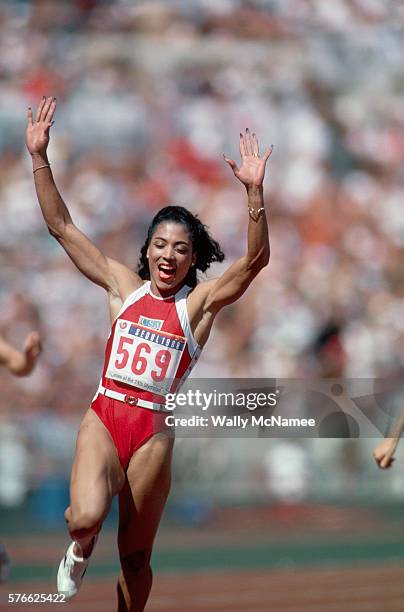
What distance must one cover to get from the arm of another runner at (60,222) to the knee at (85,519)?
1.19 metres

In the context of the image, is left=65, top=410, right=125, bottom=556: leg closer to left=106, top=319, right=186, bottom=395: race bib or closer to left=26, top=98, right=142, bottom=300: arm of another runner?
left=106, top=319, right=186, bottom=395: race bib

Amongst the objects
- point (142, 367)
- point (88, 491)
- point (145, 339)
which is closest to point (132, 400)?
point (142, 367)

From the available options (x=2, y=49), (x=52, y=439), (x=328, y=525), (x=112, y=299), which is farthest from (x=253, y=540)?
(x=2, y=49)

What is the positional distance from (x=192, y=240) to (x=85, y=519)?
5.07ft

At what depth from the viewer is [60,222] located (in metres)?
5.91

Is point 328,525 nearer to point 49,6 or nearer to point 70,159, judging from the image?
point 70,159

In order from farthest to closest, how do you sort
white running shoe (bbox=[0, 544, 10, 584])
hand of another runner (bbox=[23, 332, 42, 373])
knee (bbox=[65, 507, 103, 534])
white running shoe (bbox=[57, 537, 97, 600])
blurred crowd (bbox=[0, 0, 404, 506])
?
blurred crowd (bbox=[0, 0, 404, 506])
hand of another runner (bbox=[23, 332, 42, 373])
white running shoe (bbox=[0, 544, 10, 584])
white running shoe (bbox=[57, 537, 97, 600])
knee (bbox=[65, 507, 103, 534])

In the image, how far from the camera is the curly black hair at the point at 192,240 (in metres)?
5.88

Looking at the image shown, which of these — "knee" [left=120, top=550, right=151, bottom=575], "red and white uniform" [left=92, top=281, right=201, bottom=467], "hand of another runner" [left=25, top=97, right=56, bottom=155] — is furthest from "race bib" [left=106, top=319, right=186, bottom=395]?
"hand of another runner" [left=25, top=97, right=56, bottom=155]

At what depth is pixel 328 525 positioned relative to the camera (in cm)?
1223

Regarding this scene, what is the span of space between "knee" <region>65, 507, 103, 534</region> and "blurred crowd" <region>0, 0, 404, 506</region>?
6.48 meters

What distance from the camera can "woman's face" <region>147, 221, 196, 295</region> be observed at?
227 inches

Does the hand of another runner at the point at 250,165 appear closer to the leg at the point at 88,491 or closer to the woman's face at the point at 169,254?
the woman's face at the point at 169,254

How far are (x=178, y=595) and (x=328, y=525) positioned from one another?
3454 mm
